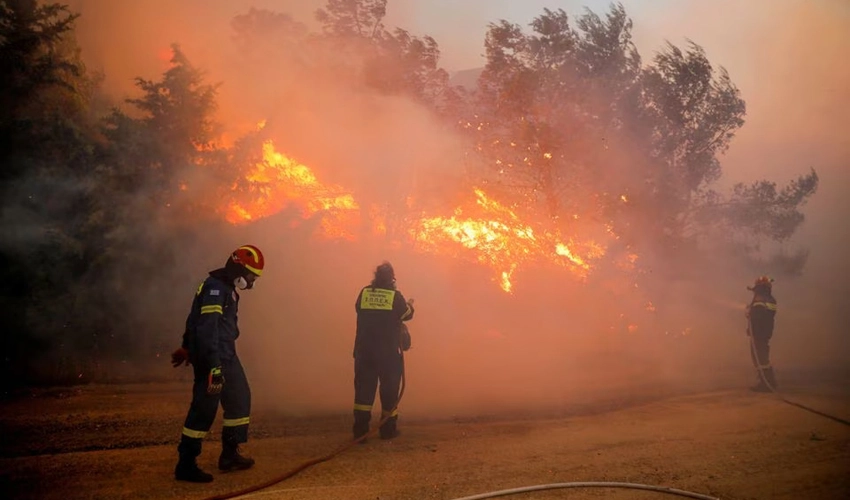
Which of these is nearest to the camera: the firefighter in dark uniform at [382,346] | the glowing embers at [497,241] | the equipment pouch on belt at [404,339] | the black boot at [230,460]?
the black boot at [230,460]

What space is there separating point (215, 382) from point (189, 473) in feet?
2.75

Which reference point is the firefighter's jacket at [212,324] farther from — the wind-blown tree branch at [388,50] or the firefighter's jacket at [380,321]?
the wind-blown tree branch at [388,50]

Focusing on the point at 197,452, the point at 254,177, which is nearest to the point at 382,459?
the point at 197,452

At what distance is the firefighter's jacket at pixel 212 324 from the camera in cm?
491

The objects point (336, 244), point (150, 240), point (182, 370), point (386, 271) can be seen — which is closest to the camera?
point (386, 271)

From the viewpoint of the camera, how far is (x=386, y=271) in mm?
6949

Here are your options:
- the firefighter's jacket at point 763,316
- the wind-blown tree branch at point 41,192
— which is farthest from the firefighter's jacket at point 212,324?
the firefighter's jacket at point 763,316

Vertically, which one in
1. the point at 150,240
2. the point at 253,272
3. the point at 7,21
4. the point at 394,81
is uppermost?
the point at 394,81

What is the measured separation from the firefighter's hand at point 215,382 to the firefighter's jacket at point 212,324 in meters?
0.07

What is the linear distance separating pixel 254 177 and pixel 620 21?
40.3ft

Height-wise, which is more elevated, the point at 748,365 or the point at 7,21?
the point at 7,21

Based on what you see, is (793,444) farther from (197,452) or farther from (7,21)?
→ (7,21)

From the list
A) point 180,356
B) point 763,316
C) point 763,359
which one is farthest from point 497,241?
point 180,356

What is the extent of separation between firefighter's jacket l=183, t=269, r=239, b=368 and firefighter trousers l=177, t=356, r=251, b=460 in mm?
116
